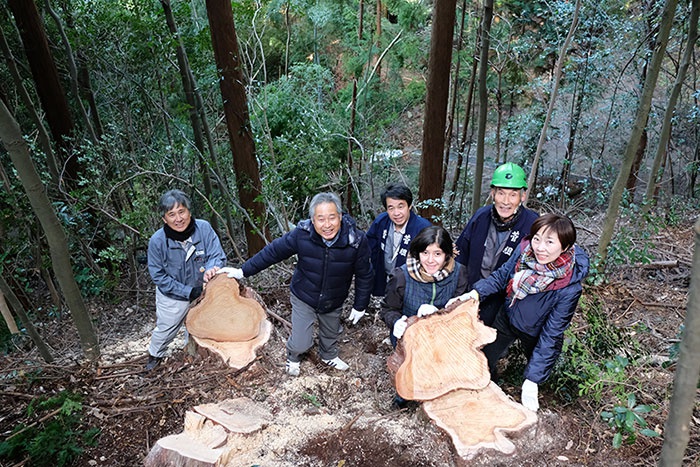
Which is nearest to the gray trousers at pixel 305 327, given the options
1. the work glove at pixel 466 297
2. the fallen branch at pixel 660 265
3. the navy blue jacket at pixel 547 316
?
the work glove at pixel 466 297

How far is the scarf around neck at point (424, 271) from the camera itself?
2.73 metres

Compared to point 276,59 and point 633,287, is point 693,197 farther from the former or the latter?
point 276,59

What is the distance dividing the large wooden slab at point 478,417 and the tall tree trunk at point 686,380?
1.21m

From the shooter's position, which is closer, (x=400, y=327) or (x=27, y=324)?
(x=400, y=327)

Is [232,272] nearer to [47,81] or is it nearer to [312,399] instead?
[312,399]

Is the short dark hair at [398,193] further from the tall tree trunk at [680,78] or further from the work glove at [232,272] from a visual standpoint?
the tall tree trunk at [680,78]

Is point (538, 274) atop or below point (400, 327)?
atop

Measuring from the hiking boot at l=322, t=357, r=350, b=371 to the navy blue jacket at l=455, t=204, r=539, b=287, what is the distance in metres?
1.24

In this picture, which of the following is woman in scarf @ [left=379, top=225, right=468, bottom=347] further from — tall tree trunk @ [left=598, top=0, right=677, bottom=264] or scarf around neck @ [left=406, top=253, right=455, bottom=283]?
tall tree trunk @ [left=598, top=0, right=677, bottom=264]

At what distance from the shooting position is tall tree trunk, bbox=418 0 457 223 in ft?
17.3

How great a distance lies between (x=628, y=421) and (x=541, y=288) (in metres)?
0.79

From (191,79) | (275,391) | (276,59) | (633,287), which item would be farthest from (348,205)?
(276,59)

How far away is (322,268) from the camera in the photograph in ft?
10.3

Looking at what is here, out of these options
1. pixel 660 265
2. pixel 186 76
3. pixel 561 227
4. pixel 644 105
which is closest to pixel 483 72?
pixel 644 105
